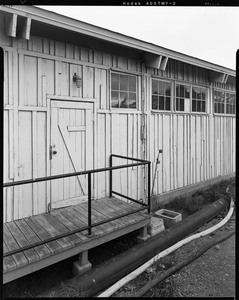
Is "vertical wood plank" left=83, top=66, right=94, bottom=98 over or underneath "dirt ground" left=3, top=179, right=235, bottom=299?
over

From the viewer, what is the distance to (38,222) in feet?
8.60

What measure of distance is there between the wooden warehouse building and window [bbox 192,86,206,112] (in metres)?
0.28

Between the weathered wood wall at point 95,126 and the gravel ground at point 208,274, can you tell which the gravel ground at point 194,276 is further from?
the weathered wood wall at point 95,126

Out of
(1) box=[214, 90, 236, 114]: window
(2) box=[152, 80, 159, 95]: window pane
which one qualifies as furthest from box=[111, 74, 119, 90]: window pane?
(1) box=[214, 90, 236, 114]: window

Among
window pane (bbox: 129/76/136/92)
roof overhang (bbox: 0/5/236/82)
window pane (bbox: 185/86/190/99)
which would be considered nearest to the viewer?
roof overhang (bbox: 0/5/236/82)

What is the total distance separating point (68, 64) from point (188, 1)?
8.05 ft

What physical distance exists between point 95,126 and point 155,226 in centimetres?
160

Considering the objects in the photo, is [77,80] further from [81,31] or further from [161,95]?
[161,95]

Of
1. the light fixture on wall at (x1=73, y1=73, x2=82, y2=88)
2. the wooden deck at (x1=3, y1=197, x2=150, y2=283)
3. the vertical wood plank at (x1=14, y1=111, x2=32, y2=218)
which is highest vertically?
the light fixture on wall at (x1=73, y1=73, x2=82, y2=88)

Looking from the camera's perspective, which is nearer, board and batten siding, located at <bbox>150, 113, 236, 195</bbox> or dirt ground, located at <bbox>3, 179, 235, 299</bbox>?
dirt ground, located at <bbox>3, 179, 235, 299</bbox>

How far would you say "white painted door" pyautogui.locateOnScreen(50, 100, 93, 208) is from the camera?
9.85 feet

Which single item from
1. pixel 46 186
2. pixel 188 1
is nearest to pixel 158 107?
pixel 46 186

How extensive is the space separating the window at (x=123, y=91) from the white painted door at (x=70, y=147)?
1.64ft

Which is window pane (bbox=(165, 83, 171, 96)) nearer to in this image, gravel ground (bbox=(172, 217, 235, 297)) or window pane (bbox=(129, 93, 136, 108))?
window pane (bbox=(129, 93, 136, 108))
